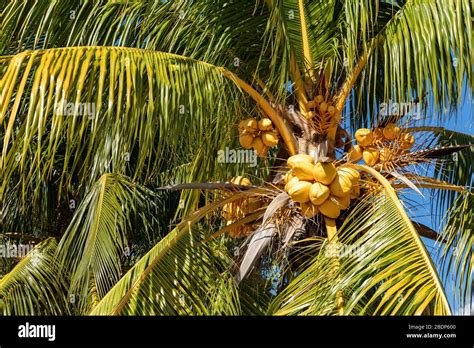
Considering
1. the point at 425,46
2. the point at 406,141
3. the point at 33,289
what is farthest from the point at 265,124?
the point at 33,289

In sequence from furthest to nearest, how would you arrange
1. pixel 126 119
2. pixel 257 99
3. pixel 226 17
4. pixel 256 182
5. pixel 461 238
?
pixel 256 182
pixel 226 17
pixel 257 99
pixel 461 238
pixel 126 119

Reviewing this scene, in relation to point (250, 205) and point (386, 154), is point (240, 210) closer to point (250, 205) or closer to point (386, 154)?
point (250, 205)

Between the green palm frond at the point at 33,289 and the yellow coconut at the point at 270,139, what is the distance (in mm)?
1942

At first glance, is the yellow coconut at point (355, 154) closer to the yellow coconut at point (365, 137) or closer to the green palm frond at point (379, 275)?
the yellow coconut at point (365, 137)

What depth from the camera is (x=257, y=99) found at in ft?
16.2

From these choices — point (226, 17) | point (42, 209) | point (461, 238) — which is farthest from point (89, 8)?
point (42, 209)

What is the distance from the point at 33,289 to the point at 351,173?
2.73m

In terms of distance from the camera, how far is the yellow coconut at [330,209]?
14.8 ft

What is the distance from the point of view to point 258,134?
16.8ft

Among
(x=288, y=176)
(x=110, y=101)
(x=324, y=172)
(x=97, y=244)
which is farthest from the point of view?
(x=97, y=244)

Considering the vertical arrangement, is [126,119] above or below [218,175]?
above

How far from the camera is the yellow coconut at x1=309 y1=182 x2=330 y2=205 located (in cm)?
442
